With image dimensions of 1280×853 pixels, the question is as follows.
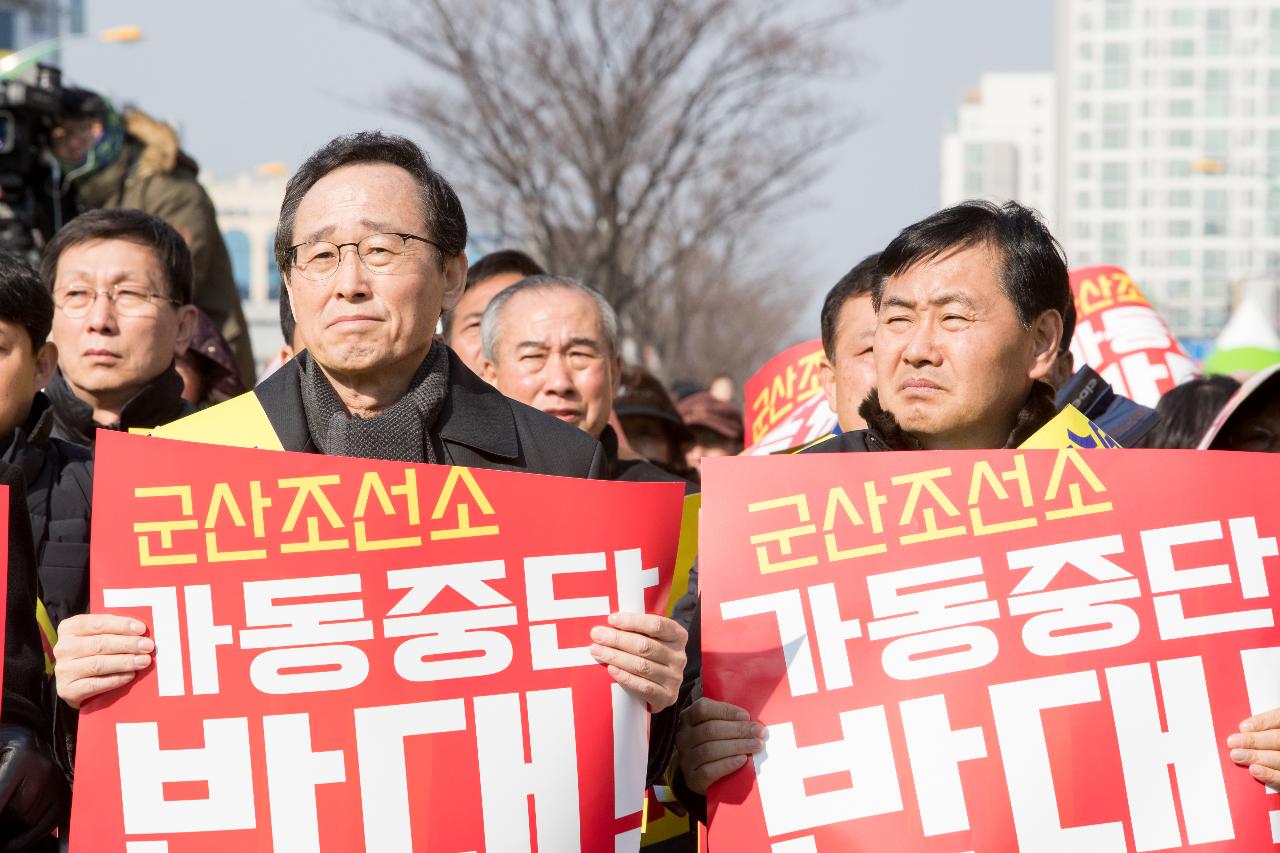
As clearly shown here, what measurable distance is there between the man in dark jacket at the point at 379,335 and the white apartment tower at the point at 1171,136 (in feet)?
317

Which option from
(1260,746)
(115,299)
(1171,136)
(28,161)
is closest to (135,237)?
(115,299)

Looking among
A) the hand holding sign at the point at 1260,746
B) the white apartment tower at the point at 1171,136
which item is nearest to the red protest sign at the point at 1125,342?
the hand holding sign at the point at 1260,746

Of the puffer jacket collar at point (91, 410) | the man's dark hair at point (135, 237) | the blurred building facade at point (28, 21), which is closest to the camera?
the puffer jacket collar at point (91, 410)

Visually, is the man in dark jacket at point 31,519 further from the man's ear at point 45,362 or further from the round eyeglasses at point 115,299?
the round eyeglasses at point 115,299

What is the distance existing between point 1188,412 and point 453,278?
2.43 m

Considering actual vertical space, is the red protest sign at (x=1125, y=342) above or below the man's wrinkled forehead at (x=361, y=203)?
above

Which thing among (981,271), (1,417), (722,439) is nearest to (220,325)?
(722,439)

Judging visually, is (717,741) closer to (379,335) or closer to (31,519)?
(379,335)

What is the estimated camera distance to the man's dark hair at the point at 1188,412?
4391mm

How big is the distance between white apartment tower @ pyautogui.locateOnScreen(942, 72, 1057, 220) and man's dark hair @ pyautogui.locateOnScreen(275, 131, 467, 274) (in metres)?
119

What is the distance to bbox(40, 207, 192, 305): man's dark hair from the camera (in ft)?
12.8

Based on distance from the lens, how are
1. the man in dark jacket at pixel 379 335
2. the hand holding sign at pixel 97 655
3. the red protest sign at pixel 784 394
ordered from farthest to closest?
1. the red protest sign at pixel 784 394
2. the man in dark jacket at pixel 379 335
3. the hand holding sign at pixel 97 655

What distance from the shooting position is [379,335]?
264cm

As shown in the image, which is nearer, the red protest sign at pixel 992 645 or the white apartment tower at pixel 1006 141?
the red protest sign at pixel 992 645
